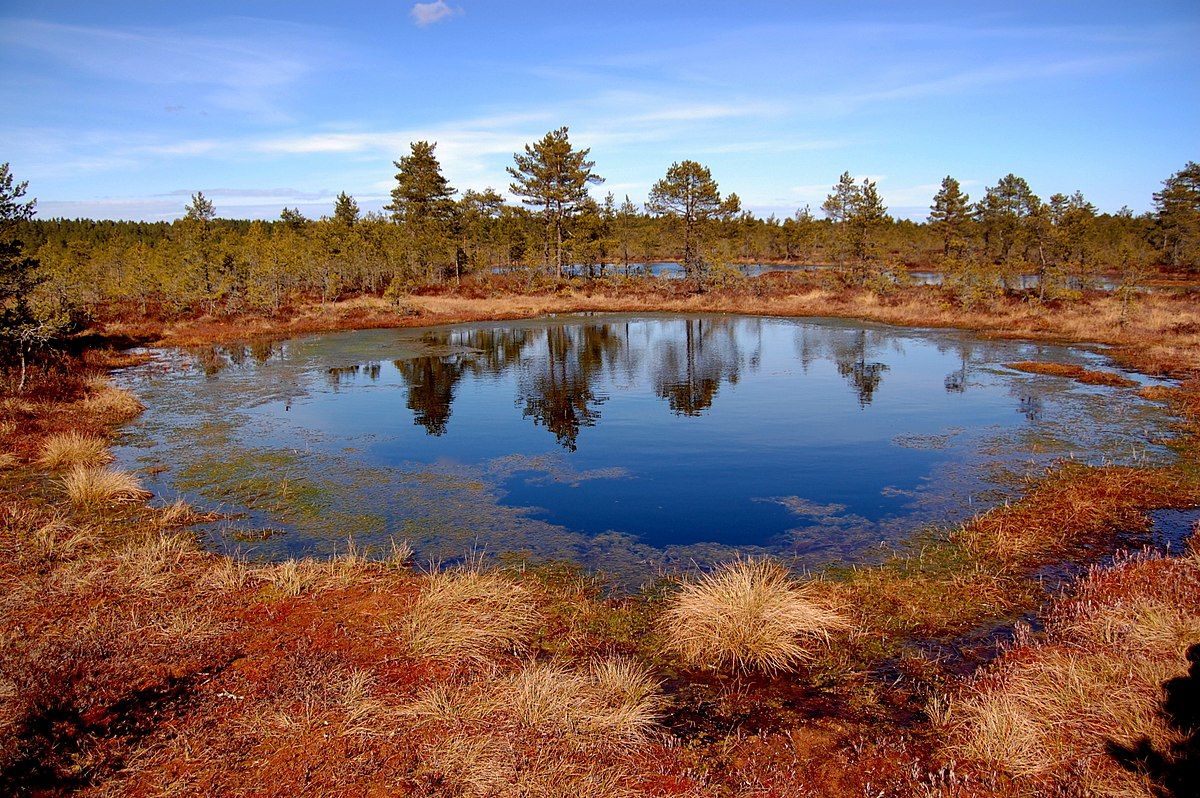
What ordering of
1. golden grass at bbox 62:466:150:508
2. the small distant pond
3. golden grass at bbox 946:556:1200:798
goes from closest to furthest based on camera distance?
golden grass at bbox 946:556:1200:798 < the small distant pond < golden grass at bbox 62:466:150:508

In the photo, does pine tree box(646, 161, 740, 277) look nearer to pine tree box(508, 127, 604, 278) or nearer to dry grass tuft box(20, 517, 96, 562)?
pine tree box(508, 127, 604, 278)

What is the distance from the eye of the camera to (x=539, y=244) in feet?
187

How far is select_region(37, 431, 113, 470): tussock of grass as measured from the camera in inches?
521

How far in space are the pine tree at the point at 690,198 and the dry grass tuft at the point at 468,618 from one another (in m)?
46.4

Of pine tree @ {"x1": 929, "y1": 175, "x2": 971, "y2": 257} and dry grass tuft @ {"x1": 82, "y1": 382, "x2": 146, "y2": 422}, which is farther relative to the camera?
pine tree @ {"x1": 929, "y1": 175, "x2": 971, "y2": 257}

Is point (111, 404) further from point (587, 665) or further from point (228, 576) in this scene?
point (587, 665)

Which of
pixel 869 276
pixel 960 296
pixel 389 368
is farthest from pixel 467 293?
pixel 960 296

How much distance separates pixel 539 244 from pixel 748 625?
52914 millimetres

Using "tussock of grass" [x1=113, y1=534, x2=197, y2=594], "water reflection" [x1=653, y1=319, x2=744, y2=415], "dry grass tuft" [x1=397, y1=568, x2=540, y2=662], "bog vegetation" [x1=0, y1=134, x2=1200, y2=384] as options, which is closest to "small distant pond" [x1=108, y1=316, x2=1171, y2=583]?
"water reflection" [x1=653, y1=319, x2=744, y2=415]

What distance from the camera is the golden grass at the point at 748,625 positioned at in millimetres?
6688

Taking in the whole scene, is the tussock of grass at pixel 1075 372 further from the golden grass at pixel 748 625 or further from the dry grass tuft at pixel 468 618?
the dry grass tuft at pixel 468 618

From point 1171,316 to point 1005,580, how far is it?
32.0 m

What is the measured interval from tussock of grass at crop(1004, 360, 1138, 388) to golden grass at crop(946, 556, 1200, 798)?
628 inches

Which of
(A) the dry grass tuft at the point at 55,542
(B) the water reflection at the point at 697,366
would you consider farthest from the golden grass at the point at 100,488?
(B) the water reflection at the point at 697,366
